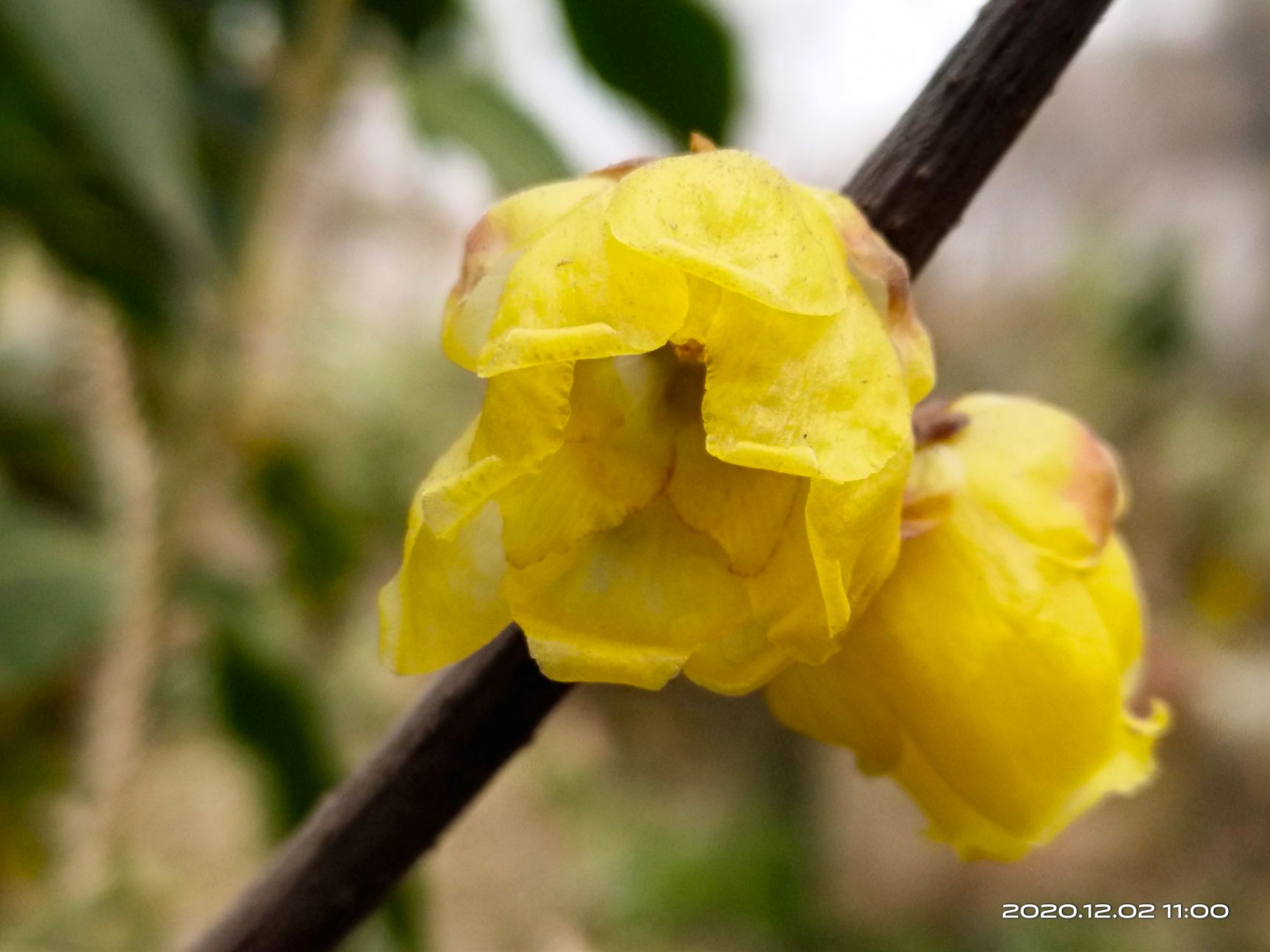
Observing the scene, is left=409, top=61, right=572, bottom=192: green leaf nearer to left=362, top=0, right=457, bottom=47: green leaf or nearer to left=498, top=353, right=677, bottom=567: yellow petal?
left=362, top=0, right=457, bottom=47: green leaf

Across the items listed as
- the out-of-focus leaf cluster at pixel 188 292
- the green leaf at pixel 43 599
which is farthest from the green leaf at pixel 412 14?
the green leaf at pixel 43 599

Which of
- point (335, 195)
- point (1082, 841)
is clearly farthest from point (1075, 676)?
point (1082, 841)

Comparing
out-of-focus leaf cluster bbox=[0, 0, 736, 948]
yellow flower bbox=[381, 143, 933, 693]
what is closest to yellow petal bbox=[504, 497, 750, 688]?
yellow flower bbox=[381, 143, 933, 693]

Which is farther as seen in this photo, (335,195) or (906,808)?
(906,808)

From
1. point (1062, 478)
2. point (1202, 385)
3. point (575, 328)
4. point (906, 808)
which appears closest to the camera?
point (575, 328)

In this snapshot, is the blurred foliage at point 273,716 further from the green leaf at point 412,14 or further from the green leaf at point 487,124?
the green leaf at point 412,14

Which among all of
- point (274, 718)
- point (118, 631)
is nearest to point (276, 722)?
point (274, 718)

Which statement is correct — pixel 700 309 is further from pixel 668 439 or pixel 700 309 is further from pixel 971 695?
pixel 971 695

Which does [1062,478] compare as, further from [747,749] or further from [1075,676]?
[747,749]
